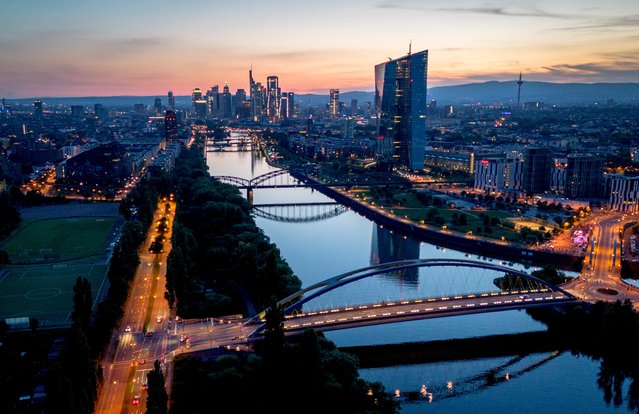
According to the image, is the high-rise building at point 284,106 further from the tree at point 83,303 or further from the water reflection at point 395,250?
the tree at point 83,303

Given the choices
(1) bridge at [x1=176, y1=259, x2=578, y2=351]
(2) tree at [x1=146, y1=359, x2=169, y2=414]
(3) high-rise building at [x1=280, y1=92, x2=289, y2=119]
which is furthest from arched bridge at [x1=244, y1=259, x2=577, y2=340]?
(3) high-rise building at [x1=280, y1=92, x2=289, y2=119]

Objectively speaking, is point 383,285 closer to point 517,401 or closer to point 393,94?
point 517,401

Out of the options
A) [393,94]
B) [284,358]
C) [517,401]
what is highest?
[393,94]

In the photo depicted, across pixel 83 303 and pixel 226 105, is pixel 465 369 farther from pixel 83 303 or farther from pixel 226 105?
pixel 226 105

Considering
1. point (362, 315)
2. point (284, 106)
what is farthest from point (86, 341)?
point (284, 106)

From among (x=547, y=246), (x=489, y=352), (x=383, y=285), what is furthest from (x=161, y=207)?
(x=489, y=352)

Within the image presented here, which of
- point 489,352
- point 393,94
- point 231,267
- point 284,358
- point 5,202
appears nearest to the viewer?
point 284,358

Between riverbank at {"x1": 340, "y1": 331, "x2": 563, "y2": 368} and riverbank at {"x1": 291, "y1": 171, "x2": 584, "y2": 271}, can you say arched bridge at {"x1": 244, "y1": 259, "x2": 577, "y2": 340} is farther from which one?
riverbank at {"x1": 291, "y1": 171, "x2": 584, "y2": 271}
